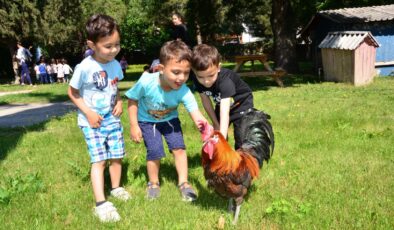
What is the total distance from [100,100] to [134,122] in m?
0.50

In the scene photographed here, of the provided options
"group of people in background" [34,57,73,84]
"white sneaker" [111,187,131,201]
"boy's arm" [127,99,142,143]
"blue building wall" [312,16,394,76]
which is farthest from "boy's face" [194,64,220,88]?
"group of people in background" [34,57,73,84]

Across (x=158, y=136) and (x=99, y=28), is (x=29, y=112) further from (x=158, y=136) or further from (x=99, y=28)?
(x=99, y=28)

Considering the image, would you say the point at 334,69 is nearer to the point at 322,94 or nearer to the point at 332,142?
the point at 322,94

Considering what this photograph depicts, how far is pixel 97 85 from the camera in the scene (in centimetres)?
447

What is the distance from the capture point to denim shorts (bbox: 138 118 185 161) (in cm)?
496

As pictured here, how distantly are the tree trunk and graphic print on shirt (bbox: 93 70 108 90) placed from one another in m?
18.6

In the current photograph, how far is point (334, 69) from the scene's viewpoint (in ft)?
58.5

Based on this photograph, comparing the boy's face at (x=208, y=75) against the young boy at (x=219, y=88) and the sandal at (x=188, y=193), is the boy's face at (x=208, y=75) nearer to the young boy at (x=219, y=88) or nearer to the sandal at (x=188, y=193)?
the young boy at (x=219, y=88)

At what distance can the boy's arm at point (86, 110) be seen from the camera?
4.36m

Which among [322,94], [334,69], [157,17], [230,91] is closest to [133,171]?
[230,91]

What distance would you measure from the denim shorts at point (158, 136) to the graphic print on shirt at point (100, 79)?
77 centimetres

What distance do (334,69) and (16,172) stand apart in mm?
15022

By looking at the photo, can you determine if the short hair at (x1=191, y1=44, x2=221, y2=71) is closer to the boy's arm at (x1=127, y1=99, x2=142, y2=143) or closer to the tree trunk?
the boy's arm at (x1=127, y1=99, x2=142, y2=143)

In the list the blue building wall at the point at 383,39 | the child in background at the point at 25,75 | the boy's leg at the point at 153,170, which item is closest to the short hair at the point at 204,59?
the boy's leg at the point at 153,170
